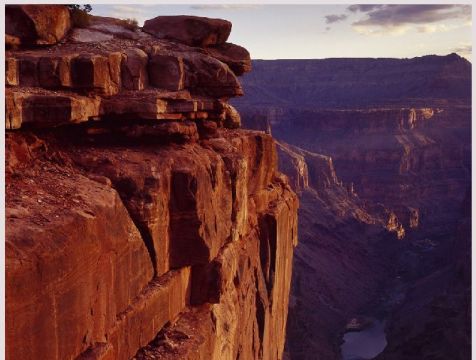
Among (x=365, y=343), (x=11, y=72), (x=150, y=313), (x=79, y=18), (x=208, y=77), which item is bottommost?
(x=365, y=343)

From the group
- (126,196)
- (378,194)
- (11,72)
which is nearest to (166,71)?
Answer: (126,196)

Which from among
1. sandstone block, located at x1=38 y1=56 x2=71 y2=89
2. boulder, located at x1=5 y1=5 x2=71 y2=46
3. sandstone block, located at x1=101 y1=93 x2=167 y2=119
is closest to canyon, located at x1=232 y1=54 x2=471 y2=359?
sandstone block, located at x1=101 y1=93 x2=167 y2=119

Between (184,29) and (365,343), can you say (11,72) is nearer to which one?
(184,29)

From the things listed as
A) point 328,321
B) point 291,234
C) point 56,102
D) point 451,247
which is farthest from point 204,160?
point 451,247

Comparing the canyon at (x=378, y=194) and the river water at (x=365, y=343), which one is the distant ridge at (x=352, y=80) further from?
the river water at (x=365, y=343)

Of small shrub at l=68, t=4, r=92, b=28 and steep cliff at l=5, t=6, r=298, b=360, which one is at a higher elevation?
small shrub at l=68, t=4, r=92, b=28

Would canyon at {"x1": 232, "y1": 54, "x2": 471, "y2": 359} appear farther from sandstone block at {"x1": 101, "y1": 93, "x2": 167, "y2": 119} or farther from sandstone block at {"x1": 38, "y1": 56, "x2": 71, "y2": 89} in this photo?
sandstone block at {"x1": 38, "y1": 56, "x2": 71, "y2": 89}

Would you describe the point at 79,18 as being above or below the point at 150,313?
above

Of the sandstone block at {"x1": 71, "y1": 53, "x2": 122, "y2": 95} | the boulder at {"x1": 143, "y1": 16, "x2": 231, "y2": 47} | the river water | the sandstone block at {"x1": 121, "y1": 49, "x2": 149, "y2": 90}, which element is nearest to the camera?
the sandstone block at {"x1": 71, "y1": 53, "x2": 122, "y2": 95}
